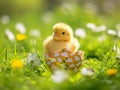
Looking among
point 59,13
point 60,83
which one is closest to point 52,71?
point 60,83

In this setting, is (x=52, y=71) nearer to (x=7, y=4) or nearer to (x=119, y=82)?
(x=119, y=82)

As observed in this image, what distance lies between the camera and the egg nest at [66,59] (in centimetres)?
321

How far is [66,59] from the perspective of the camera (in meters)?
3.23

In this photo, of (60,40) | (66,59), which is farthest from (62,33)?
(66,59)

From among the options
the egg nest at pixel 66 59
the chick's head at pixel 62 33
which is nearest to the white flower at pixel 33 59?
the egg nest at pixel 66 59

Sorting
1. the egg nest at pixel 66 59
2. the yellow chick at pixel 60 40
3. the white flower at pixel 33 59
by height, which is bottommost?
the egg nest at pixel 66 59

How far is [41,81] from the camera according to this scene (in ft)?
9.62

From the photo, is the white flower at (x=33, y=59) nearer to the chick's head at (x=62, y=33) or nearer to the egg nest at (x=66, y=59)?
the egg nest at (x=66, y=59)

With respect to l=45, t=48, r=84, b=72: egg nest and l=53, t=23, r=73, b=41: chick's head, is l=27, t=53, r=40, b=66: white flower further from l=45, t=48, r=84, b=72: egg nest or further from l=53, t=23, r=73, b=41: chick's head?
l=53, t=23, r=73, b=41: chick's head

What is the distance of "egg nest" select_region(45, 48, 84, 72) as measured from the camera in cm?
321

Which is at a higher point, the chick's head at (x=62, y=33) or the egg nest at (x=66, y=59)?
the chick's head at (x=62, y=33)

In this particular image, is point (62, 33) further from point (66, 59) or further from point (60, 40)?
point (66, 59)

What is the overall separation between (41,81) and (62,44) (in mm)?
427

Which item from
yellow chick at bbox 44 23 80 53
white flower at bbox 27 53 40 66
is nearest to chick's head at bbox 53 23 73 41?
yellow chick at bbox 44 23 80 53
